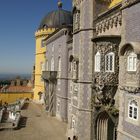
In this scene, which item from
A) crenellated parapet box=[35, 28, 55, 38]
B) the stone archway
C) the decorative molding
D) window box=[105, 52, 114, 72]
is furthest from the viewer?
crenellated parapet box=[35, 28, 55, 38]

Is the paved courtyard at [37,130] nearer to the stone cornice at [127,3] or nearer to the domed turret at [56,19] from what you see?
the stone cornice at [127,3]

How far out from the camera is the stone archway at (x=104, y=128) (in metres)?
18.1

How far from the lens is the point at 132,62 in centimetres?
1413

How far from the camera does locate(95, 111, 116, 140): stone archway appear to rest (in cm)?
1809

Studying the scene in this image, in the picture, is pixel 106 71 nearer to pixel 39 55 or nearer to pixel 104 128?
pixel 104 128

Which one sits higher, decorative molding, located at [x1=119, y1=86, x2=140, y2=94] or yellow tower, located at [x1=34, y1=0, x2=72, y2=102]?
yellow tower, located at [x1=34, y1=0, x2=72, y2=102]

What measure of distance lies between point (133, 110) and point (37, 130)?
568 inches

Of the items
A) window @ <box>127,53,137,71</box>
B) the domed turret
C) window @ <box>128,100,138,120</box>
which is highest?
the domed turret

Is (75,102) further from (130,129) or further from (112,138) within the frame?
(130,129)

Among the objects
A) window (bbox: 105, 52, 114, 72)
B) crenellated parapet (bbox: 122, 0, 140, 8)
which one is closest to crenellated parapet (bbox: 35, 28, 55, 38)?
window (bbox: 105, 52, 114, 72)

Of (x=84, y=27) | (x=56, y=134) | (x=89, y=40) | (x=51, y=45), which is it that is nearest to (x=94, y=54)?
(x=89, y=40)

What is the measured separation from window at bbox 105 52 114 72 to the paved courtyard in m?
9.74

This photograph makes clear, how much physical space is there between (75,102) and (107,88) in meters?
→ 5.93

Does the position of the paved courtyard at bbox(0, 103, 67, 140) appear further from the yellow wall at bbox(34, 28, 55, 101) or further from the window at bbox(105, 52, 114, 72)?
the yellow wall at bbox(34, 28, 55, 101)
